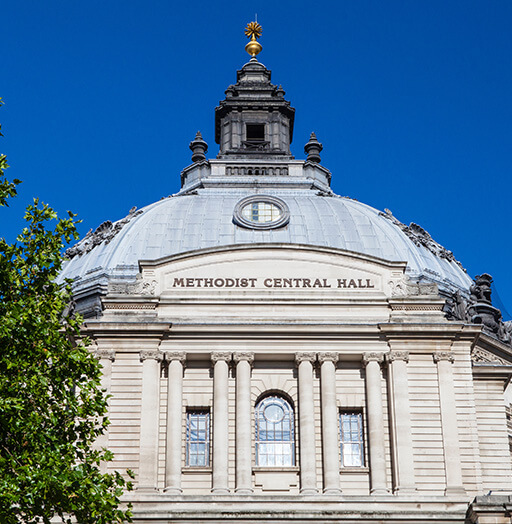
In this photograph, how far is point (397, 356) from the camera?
45.2 metres

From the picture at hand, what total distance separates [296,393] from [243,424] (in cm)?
275

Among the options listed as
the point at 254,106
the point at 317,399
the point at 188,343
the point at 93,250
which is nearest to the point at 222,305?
the point at 188,343

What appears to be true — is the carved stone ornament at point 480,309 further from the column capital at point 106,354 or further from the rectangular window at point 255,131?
the rectangular window at point 255,131

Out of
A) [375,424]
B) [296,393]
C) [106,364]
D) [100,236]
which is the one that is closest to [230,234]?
[100,236]

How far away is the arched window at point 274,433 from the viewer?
146 feet

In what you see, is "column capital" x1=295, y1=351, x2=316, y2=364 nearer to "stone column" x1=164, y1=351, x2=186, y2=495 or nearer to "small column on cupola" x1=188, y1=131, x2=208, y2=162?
"stone column" x1=164, y1=351, x2=186, y2=495

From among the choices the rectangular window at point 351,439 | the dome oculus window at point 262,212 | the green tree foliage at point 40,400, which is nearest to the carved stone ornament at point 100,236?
the dome oculus window at point 262,212

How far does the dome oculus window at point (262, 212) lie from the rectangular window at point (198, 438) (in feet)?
42.9

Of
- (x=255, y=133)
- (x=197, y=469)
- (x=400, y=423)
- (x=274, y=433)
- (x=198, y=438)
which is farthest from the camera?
(x=255, y=133)

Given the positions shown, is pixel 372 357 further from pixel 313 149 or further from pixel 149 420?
pixel 313 149

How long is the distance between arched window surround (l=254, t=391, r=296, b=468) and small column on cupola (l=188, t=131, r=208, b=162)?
86.8ft

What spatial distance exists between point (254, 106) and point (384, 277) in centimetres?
2870

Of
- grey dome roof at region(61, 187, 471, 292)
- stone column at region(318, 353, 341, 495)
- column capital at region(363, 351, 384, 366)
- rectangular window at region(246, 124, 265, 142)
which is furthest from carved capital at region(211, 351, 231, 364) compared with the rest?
rectangular window at region(246, 124, 265, 142)

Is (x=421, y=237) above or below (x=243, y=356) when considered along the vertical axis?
above
